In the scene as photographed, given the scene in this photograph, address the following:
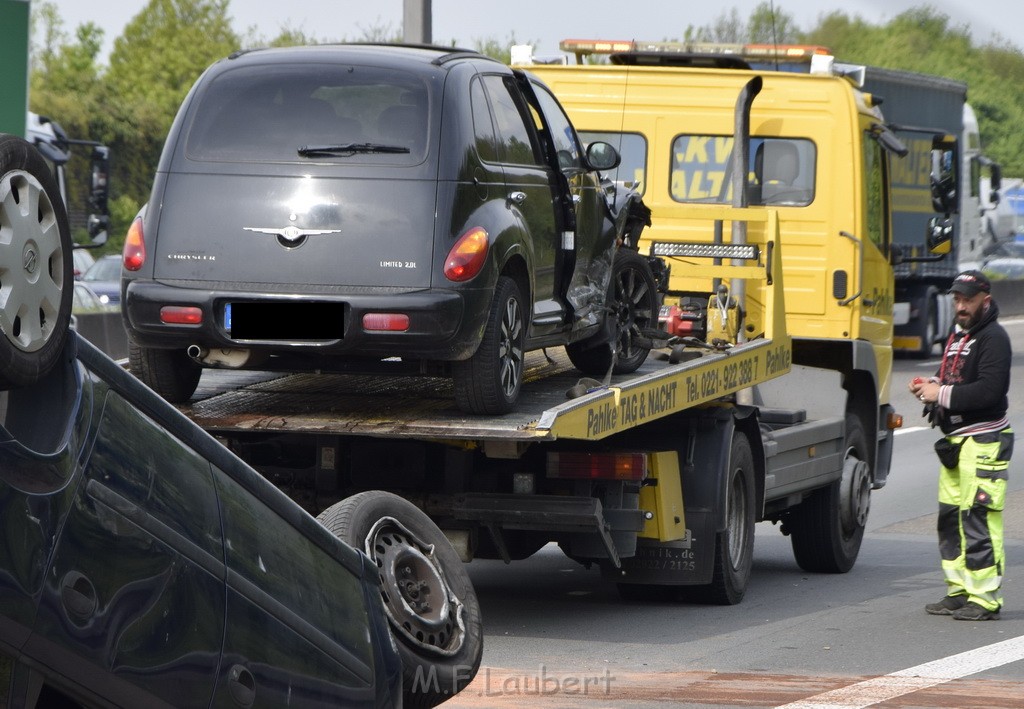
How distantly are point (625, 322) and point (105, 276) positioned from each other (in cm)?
2373

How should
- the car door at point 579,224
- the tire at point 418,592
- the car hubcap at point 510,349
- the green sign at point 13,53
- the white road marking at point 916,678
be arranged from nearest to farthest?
the tire at point 418,592, the white road marking at point 916,678, the car hubcap at point 510,349, the car door at point 579,224, the green sign at point 13,53

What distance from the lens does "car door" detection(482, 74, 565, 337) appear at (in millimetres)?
8242

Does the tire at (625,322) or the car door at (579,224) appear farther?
the tire at (625,322)

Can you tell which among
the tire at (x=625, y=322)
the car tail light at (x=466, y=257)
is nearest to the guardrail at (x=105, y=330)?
the tire at (x=625, y=322)

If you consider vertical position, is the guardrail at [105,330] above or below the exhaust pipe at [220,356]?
below

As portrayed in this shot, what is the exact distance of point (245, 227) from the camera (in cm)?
761

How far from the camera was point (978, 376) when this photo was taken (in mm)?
9250

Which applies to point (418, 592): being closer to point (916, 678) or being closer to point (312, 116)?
point (916, 678)

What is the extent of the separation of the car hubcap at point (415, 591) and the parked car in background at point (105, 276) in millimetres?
25847

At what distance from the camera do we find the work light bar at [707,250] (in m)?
10.5

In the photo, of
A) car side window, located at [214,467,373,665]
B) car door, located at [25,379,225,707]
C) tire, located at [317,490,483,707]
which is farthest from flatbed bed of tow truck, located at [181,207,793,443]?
car door, located at [25,379,225,707]

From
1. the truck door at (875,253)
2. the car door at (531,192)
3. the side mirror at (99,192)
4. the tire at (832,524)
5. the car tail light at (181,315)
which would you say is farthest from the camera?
the side mirror at (99,192)

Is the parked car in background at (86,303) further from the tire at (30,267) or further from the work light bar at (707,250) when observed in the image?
the tire at (30,267)

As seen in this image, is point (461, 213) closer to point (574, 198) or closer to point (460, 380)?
point (460, 380)
